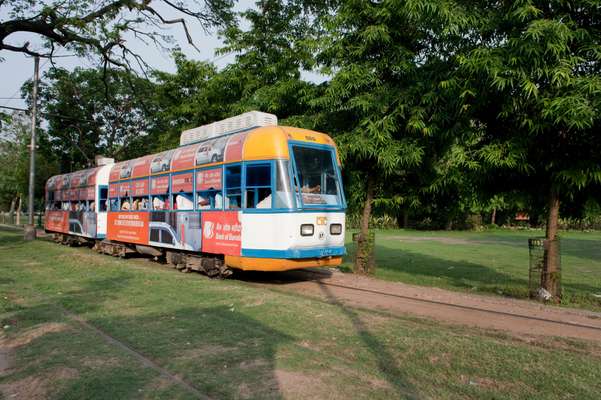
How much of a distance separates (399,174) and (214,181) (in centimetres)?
511

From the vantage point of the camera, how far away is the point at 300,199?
1041 cm

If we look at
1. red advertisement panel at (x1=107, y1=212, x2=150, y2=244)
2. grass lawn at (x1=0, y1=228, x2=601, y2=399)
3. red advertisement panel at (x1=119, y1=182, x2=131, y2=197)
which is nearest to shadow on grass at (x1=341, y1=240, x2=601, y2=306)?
grass lawn at (x1=0, y1=228, x2=601, y2=399)

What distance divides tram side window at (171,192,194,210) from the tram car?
28 mm

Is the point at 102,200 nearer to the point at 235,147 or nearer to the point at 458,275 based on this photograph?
the point at 235,147

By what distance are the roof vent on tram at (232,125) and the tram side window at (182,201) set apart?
5.59 feet

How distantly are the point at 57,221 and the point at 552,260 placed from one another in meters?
23.1

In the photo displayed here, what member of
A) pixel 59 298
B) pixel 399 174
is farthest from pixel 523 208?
pixel 59 298

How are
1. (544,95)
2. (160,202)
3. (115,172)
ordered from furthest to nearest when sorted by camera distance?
(115,172) → (160,202) → (544,95)

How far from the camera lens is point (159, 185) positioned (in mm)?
14641

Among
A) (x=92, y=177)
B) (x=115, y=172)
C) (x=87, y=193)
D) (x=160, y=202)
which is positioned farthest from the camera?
(x=87, y=193)

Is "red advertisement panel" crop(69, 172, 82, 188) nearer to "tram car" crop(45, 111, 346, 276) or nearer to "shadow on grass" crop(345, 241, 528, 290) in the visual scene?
"tram car" crop(45, 111, 346, 276)

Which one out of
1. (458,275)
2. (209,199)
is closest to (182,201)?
(209,199)

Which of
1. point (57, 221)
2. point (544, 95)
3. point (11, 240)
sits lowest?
point (11, 240)

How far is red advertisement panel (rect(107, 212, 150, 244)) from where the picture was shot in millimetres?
15710
